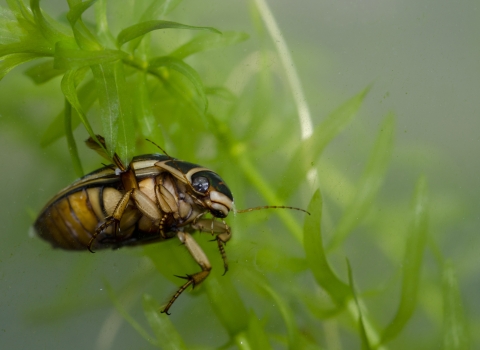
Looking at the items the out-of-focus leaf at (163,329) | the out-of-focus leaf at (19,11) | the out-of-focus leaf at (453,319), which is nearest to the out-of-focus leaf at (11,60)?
the out-of-focus leaf at (19,11)

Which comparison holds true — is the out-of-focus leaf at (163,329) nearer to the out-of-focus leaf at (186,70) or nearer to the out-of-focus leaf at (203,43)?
the out-of-focus leaf at (186,70)

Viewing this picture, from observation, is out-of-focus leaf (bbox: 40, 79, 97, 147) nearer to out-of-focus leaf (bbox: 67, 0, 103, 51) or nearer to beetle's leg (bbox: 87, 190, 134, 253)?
out-of-focus leaf (bbox: 67, 0, 103, 51)

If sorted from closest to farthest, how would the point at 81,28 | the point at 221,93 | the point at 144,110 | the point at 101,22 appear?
the point at 81,28, the point at 101,22, the point at 144,110, the point at 221,93

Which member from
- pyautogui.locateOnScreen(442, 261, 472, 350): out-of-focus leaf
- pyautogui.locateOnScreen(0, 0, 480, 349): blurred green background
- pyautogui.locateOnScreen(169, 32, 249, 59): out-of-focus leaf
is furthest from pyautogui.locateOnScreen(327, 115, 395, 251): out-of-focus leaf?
pyautogui.locateOnScreen(169, 32, 249, 59): out-of-focus leaf

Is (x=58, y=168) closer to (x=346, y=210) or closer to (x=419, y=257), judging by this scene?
(x=346, y=210)

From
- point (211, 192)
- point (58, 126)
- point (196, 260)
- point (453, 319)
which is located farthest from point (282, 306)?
point (58, 126)

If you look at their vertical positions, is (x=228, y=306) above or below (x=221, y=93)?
below

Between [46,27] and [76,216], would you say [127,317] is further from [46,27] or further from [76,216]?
[46,27]
